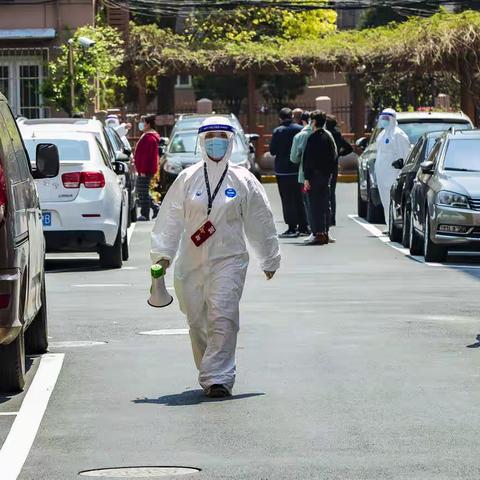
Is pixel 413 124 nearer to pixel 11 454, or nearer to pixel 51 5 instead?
pixel 51 5

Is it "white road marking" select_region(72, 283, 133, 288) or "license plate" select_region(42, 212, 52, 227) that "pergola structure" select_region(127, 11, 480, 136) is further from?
"white road marking" select_region(72, 283, 133, 288)

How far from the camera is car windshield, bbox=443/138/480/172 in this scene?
21.2m

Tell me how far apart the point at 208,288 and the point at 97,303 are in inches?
222

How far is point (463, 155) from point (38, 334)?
33.0ft

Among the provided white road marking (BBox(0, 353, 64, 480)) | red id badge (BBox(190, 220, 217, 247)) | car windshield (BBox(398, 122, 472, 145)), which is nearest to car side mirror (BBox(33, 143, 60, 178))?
white road marking (BBox(0, 353, 64, 480))

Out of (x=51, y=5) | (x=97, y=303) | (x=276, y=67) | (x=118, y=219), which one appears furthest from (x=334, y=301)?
(x=276, y=67)

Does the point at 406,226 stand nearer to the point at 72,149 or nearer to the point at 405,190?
the point at 405,190

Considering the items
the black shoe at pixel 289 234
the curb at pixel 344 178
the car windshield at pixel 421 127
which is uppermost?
the car windshield at pixel 421 127

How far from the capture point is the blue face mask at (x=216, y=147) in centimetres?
1066

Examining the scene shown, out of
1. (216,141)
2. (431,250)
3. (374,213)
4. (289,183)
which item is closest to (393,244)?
(289,183)

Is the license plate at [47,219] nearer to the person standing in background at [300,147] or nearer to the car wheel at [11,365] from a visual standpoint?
the person standing in background at [300,147]

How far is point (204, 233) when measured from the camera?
34.7 ft

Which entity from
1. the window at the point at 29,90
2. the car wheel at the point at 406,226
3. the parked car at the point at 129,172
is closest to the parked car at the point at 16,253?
the car wheel at the point at 406,226

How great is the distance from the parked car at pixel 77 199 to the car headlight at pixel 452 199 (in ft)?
11.9
